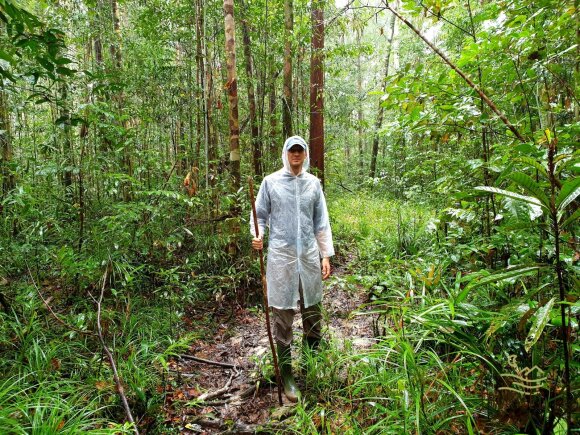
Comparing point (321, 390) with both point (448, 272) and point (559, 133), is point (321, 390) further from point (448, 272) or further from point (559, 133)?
point (559, 133)

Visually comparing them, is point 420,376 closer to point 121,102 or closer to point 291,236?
point 291,236

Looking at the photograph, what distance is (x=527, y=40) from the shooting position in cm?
243

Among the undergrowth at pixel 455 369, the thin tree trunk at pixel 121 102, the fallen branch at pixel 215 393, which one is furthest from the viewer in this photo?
the thin tree trunk at pixel 121 102

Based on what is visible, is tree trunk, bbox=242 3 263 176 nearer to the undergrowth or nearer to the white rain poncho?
the white rain poncho

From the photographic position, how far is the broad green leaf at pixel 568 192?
1.34 m

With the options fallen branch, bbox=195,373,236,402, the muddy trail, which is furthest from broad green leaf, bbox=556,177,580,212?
fallen branch, bbox=195,373,236,402

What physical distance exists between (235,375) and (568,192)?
131 inches

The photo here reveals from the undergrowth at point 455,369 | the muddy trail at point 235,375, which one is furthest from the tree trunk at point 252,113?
the undergrowth at point 455,369

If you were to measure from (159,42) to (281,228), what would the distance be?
5874 millimetres

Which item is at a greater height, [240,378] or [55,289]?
[55,289]

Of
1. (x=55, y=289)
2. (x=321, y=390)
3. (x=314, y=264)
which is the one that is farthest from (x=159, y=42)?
(x=321, y=390)

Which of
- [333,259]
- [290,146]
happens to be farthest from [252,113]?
[290,146]

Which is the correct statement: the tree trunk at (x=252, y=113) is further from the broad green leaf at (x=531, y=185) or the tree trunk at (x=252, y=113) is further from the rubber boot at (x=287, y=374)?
the broad green leaf at (x=531, y=185)

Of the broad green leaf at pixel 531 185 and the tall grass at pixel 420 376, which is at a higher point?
the broad green leaf at pixel 531 185
